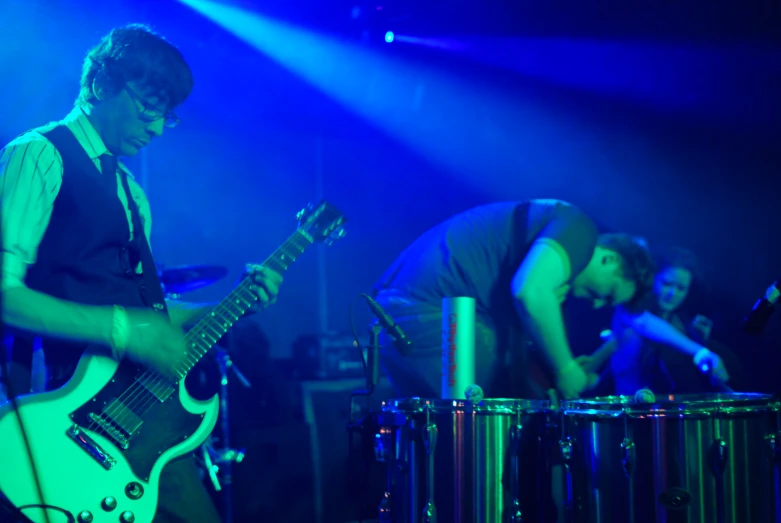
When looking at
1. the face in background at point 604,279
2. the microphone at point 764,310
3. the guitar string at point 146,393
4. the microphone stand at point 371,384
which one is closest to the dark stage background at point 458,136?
the face in background at point 604,279

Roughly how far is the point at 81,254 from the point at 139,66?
704 mm

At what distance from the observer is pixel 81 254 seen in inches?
84.6

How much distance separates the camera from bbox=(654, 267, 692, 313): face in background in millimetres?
4527

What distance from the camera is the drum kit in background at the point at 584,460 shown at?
2.13 metres

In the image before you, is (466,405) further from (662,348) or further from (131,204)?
(662,348)

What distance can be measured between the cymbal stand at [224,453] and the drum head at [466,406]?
4.18 ft

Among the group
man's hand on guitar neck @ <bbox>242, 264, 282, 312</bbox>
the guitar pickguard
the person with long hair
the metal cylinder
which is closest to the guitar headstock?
man's hand on guitar neck @ <bbox>242, 264, 282, 312</bbox>

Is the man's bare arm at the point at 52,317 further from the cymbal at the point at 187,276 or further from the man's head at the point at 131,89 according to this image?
the cymbal at the point at 187,276

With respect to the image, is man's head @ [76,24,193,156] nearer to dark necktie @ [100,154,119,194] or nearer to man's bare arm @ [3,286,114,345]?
dark necktie @ [100,154,119,194]

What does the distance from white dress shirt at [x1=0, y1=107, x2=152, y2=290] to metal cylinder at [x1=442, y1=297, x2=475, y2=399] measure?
4.69 feet

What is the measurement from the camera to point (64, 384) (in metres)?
1.98

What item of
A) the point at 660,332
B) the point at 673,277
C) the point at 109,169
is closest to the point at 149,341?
the point at 109,169

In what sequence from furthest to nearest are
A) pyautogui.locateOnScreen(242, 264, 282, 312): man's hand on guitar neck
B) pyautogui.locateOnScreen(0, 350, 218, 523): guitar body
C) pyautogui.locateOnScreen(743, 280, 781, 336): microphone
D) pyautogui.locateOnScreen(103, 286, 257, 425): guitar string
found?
pyautogui.locateOnScreen(242, 264, 282, 312): man's hand on guitar neck
pyautogui.locateOnScreen(743, 280, 781, 336): microphone
pyautogui.locateOnScreen(103, 286, 257, 425): guitar string
pyautogui.locateOnScreen(0, 350, 218, 523): guitar body

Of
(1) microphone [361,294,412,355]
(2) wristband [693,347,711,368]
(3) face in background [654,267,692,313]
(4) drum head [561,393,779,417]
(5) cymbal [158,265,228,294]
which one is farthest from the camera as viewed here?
(3) face in background [654,267,692,313]
